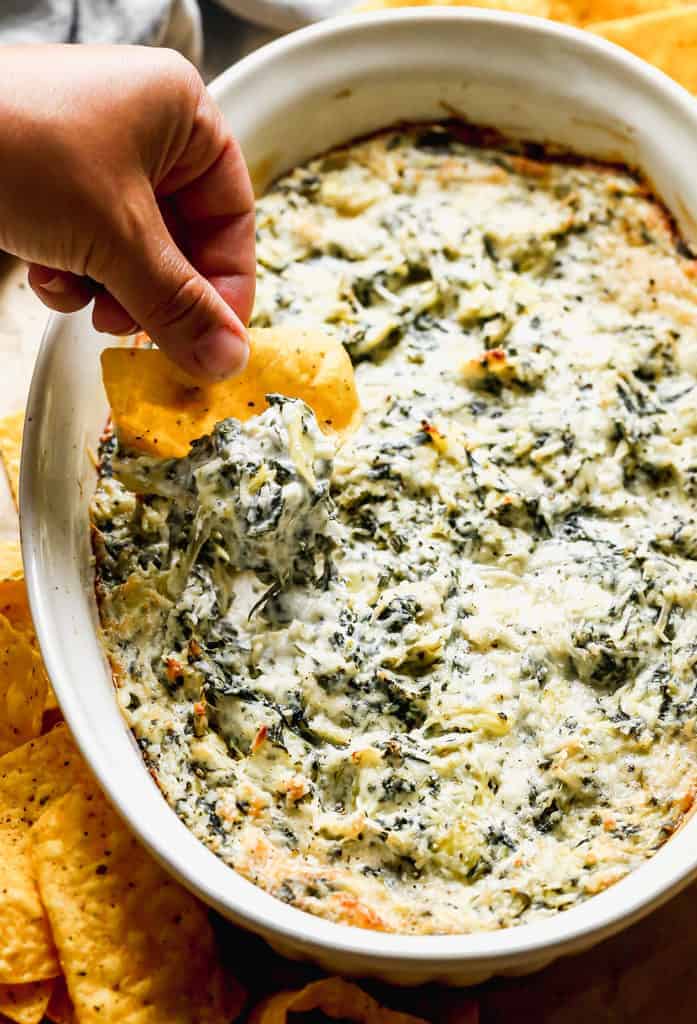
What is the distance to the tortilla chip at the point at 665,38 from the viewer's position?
10.2ft

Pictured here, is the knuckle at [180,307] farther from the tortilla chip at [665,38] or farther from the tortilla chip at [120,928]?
the tortilla chip at [665,38]

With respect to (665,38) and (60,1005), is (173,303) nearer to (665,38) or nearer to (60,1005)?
(60,1005)

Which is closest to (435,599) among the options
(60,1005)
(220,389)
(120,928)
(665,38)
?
(220,389)

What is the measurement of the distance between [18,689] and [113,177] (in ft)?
3.78

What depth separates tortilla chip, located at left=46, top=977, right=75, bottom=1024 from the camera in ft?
8.38

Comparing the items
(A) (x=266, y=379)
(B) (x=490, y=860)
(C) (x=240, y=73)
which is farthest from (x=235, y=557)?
(C) (x=240, y=73)

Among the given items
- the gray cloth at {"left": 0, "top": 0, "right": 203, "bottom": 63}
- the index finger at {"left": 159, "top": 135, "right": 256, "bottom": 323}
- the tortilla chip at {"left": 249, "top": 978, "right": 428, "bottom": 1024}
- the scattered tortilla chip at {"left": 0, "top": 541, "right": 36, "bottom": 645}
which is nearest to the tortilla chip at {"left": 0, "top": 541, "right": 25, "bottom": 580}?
the scattered tortilla chip at {"left": 0, "top": 541, "right": 36, "bottom": 645}

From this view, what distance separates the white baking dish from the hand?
14.2 inches

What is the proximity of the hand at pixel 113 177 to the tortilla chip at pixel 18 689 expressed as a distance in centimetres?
72

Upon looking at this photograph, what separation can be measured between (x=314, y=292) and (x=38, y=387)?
647mm

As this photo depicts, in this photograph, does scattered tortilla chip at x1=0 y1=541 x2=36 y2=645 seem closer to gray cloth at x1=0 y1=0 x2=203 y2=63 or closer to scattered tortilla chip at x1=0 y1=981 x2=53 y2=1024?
scattered tortilla chip at x1=0 y1=981 x2=53 y2=1024

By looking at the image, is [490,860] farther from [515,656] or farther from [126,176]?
[126,176]

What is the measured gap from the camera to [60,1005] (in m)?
2.56

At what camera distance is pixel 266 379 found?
2.57 m
